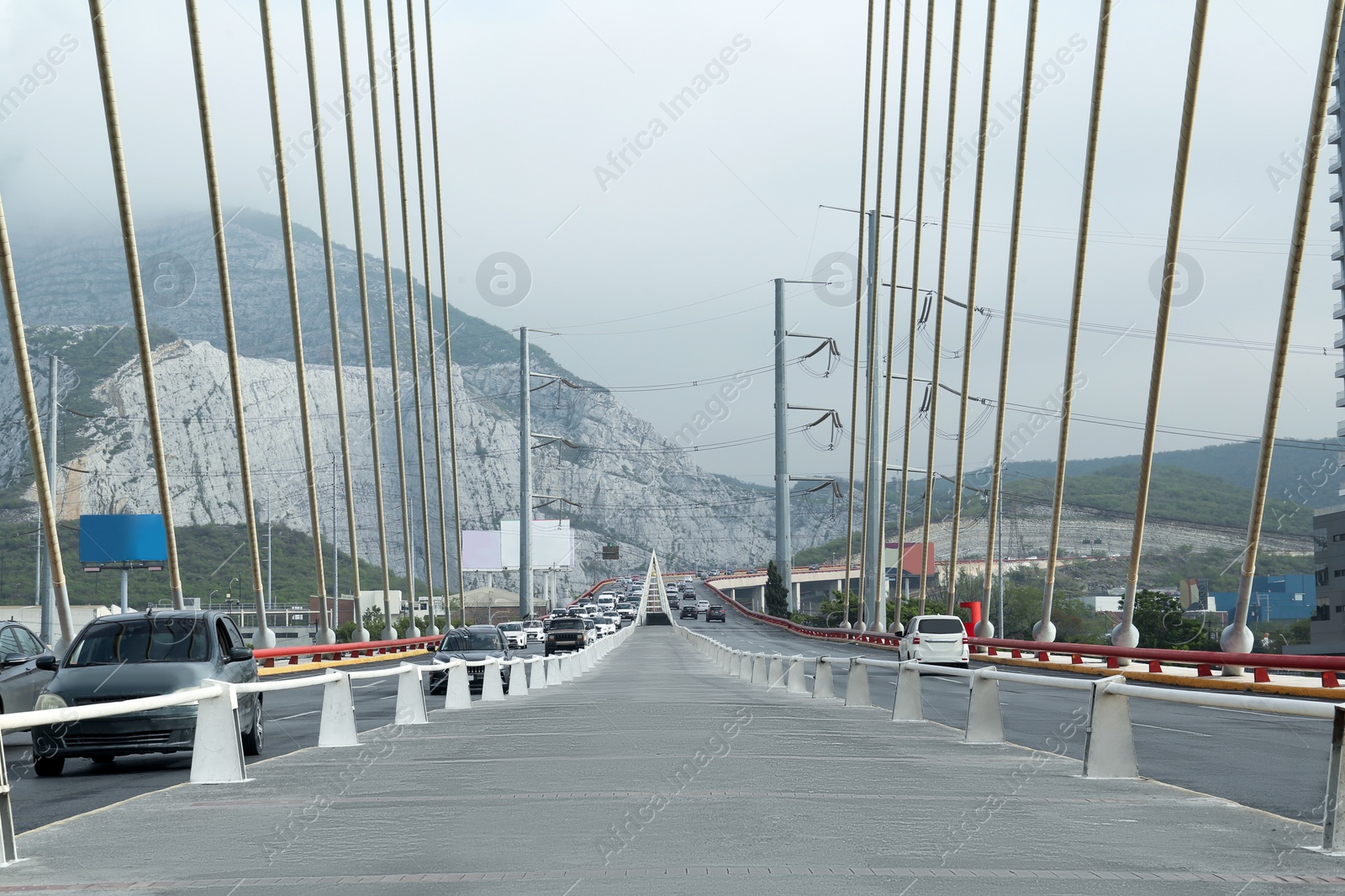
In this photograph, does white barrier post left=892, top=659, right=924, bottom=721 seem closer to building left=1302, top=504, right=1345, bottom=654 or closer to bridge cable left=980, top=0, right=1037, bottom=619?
bridge cable left=980, top=0, right=1037, bottom=619

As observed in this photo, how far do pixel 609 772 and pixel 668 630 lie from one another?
358ft

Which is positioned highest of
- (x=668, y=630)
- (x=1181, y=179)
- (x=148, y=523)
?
(x=1181, y=179)

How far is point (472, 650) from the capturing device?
36250 millimetres

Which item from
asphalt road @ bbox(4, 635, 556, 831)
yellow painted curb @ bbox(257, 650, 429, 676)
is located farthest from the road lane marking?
yellow painted curb @ bbox(257, 650, 429, 676)

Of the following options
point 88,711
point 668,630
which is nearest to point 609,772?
point 88,711

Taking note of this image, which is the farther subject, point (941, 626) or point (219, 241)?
point (941, 626)

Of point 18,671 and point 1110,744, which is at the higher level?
point 1110,744

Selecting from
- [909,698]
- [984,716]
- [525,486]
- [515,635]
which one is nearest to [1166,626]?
[525,486]

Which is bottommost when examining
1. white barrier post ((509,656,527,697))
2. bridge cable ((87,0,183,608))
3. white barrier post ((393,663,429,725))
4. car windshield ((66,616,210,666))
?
white barrier post ((509,656,527,697))

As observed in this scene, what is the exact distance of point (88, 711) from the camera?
30.6 ft

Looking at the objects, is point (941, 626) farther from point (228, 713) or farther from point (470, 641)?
point (228, 713)

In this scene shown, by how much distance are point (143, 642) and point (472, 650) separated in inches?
787

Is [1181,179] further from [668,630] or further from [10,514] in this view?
[10,514]

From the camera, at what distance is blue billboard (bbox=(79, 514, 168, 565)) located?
3846 inches
